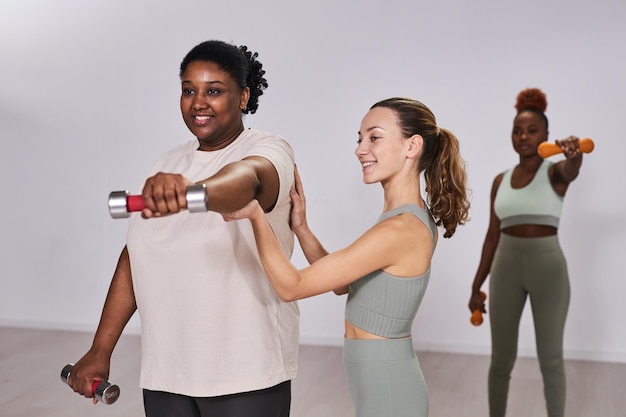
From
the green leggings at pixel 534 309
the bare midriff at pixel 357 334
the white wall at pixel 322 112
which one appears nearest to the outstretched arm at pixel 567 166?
the green leggings at pixel 534 309

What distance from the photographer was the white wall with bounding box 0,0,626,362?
17.2 ft

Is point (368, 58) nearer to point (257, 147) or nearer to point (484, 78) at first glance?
point (484, 78)

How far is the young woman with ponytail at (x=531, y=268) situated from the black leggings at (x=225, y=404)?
1.95 metres

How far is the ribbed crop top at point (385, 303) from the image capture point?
5.65ft

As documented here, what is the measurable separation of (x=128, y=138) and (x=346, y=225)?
183cm

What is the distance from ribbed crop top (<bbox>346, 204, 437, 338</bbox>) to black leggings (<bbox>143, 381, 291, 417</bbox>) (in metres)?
0.23

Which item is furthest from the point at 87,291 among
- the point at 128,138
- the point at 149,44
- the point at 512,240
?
the point at 512,240

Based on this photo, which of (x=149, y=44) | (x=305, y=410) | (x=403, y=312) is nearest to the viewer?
(x=403, y=312)

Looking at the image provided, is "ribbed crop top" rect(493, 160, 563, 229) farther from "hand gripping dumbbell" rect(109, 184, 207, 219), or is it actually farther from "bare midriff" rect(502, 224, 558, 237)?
"hand gripping dumbbell" rect(109, 184, 207, 219)

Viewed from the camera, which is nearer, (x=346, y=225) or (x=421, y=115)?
(x=421, y=115)

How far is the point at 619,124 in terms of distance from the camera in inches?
203

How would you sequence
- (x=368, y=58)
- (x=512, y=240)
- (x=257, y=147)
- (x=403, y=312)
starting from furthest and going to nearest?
(x=368, y=58), (x=512, y=240), (x=403, y=312), (x=257, y=147)

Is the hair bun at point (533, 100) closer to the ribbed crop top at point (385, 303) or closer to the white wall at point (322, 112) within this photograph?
the white wall at point (322, 112)

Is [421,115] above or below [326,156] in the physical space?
above
